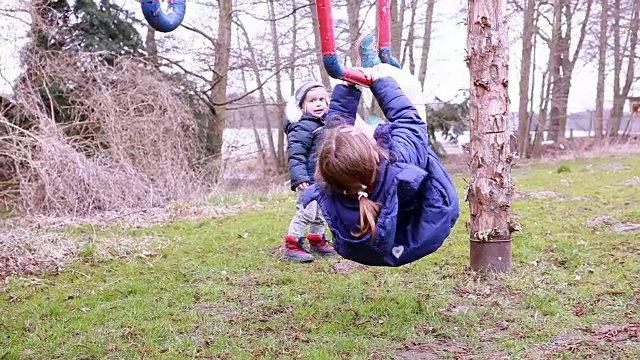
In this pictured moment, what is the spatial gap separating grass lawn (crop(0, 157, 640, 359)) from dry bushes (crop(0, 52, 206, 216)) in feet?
11.2

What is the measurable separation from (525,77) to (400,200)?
1981 cm

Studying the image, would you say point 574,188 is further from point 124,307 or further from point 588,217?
point 124,307

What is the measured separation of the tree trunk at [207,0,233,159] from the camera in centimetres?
1550

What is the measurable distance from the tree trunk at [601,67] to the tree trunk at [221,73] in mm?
13538

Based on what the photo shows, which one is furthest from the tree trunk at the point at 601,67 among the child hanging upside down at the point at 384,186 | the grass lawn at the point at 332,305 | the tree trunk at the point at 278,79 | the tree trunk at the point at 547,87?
the child hanging upside down at the point at 384,186

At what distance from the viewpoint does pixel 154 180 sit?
36.0 ft

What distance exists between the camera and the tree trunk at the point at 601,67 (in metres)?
23.0

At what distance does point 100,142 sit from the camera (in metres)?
10.7

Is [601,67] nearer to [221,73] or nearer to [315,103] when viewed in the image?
[221,73]

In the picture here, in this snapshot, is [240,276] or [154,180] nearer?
[240,276]

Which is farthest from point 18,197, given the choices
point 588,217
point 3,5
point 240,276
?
point 588,217

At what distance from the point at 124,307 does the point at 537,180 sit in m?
9.60

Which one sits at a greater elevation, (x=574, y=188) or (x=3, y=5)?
(x=3, y=5)

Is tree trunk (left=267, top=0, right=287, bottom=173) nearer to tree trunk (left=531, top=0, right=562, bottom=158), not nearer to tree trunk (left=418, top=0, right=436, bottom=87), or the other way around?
tree trunk (left=418, top=0, right=436, bottom=87)
